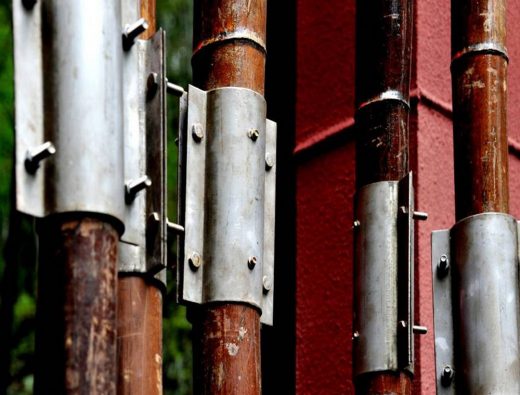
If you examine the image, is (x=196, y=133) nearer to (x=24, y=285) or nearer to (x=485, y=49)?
(x=485, y=49)

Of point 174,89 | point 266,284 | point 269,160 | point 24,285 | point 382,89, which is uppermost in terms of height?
point 24,285

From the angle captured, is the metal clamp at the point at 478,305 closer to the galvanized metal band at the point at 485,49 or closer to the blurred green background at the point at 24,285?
the galvanized metal band at the point at 485,49

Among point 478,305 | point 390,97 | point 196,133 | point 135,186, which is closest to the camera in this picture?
point 135,186

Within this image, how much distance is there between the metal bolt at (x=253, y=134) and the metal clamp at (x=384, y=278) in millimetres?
763

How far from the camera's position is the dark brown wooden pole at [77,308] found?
9.02ft

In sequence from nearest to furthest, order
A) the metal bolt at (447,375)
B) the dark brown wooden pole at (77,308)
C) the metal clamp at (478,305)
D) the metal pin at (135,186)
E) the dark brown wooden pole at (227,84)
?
1. the dark brown wooden pole at (77,308)
2. the metal pin at (135,186)
3. the dark brown wooden pole at (227,84)
4. the metal clamp at (478,305)
5. the metal bolt at (447,375)

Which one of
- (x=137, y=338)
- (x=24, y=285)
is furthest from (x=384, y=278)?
(x=24, y=285)

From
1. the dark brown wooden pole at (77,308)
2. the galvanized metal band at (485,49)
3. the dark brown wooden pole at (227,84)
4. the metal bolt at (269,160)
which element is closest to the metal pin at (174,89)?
the dark brown wooden pole at (227,84)

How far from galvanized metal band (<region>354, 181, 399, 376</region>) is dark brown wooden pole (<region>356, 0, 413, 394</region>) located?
103 mm

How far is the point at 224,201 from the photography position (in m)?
3.63

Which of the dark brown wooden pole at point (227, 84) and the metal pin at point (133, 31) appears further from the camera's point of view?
the dark brown wooden pole at point (227, 84)

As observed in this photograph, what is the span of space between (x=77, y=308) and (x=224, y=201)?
91cm

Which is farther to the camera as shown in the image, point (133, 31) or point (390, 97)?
point (390, 97)

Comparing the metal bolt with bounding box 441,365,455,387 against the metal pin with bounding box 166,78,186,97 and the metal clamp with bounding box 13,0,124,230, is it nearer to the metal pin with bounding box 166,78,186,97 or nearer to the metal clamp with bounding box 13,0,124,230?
the metal pin with bounding box 166,78,186,97
